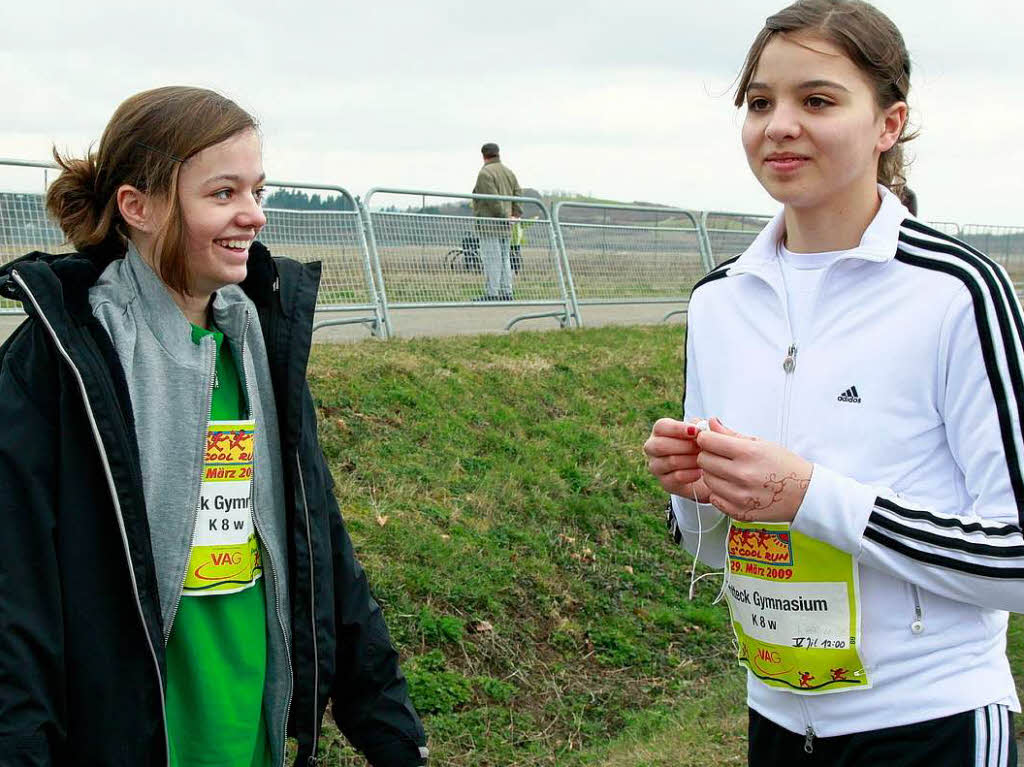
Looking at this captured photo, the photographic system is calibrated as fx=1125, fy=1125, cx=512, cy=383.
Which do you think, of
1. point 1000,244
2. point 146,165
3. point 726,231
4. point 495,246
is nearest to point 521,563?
point 146,165

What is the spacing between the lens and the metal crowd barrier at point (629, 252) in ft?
39.0

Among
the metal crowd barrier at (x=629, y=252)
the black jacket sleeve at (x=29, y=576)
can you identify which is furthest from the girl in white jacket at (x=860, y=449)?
the metal crowd barrier at (x=629, y=252)

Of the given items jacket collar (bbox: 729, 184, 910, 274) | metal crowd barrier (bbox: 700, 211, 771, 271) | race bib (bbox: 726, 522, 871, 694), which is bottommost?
race bib (bbox: 726, 522, 871, 694)

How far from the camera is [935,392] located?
2184 mm

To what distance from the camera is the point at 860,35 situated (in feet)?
7.51

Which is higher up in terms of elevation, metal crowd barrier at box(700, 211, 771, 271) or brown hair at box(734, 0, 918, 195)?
metal crowd barrier at box(700, 211, 771, 271)

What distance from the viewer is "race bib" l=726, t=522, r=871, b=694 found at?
224cm

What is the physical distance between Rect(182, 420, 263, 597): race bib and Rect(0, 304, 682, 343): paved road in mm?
5918

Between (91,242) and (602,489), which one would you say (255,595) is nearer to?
(91,242)

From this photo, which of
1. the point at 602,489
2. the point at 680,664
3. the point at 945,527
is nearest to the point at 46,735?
the point at 945,527

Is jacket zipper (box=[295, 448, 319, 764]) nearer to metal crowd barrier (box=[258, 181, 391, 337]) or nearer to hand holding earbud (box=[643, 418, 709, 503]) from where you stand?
hand holding earbud (box=[643, 418, 709, 503])

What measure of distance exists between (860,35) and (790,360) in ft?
2.22

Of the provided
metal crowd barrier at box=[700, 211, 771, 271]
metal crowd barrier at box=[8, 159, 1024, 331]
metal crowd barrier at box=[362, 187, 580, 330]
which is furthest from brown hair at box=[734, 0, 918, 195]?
metal crowd barrier at box=[700, 211, 771, 271]

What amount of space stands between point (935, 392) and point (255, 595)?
156 centimetres
